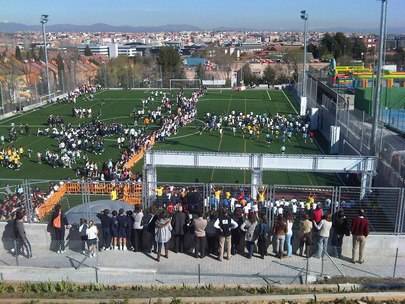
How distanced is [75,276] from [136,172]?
1477 cm

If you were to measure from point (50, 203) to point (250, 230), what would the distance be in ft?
28.8

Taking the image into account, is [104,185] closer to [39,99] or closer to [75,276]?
[75,276]

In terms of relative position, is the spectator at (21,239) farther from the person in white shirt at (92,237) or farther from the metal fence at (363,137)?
the metal fence at (363,137)

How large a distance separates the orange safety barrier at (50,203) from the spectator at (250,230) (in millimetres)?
6811

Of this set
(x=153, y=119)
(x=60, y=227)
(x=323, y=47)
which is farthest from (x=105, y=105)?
(x=323, y=47)

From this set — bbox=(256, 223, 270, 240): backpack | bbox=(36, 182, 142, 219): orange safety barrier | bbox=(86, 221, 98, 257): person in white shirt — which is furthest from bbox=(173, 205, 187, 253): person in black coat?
bbox=(36, 182, 142, 219): orange safety barrier

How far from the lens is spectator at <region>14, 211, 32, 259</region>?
1225 cm

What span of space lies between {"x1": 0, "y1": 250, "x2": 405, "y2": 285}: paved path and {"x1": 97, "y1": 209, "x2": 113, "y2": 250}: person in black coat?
0.25m

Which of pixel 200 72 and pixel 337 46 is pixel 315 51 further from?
pixel 200 72

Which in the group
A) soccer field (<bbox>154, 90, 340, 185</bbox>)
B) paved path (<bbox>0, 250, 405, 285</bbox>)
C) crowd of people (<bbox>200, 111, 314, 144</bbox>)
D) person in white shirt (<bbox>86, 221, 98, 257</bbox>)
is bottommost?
soccer field (<bbox>154, 90, 340, 185</bbox>)

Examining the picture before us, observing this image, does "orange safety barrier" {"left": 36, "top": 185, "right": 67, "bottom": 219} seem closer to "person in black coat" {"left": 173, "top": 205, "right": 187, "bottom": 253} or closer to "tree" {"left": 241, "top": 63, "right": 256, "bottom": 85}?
"person in black coat" {"left": 173, "top": 205, "right": 187, "bottom": 253}

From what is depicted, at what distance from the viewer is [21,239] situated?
1232 cm

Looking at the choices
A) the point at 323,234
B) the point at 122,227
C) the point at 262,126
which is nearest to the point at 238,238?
the point at 323,234

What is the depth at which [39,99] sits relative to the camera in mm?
51938
